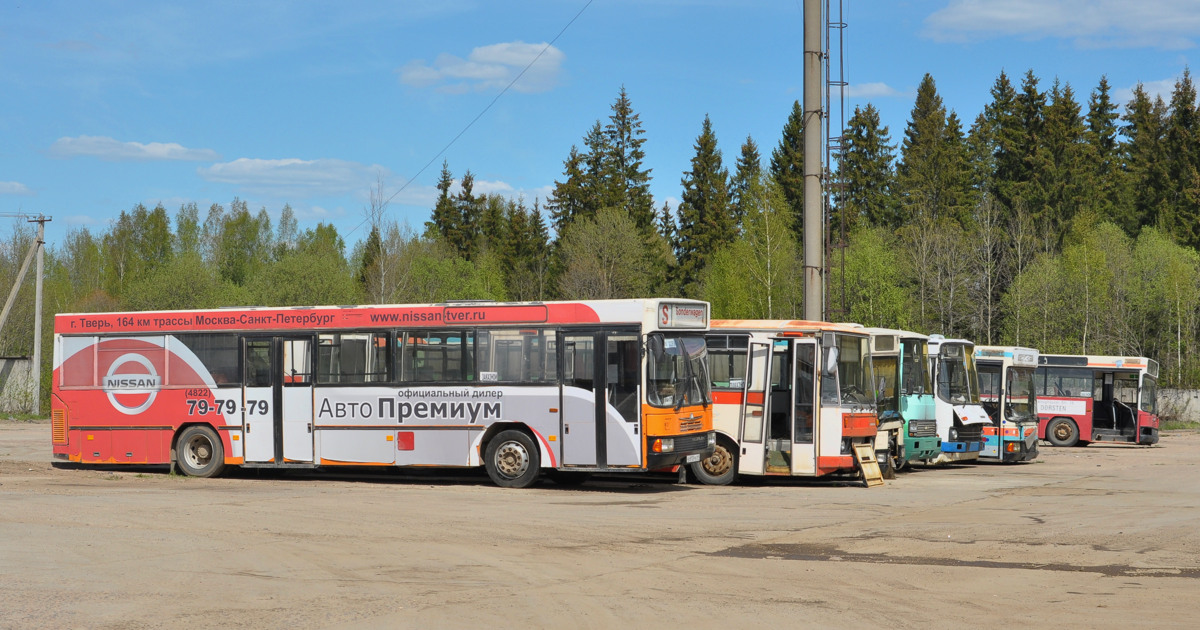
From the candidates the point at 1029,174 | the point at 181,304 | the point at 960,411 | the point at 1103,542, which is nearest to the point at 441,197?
the point at 181,304

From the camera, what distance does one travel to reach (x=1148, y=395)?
34.8 m

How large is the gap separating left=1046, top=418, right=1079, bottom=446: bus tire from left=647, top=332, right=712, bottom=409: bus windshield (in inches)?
864

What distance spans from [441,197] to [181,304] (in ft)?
84.7

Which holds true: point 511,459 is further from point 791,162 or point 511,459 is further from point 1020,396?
point 791,162

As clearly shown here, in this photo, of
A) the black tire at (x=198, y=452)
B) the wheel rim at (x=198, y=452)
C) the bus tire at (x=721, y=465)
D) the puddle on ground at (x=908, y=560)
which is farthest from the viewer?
the wheel rim at (x=198, y=452)

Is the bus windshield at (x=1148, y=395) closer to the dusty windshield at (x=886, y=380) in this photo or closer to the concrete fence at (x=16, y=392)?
the dusty windshield at (x=886, y=380)

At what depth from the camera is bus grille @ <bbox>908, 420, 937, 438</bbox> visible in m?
21.8

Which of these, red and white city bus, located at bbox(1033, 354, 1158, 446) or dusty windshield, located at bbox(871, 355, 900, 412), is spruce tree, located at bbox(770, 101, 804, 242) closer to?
red and white city bus, located at bbox(1033, 354, 1158, 446)

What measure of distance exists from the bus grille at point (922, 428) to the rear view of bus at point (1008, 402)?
3.26 m

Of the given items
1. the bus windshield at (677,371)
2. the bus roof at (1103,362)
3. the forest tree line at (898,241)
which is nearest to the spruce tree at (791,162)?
the forest tree line at (898,241)

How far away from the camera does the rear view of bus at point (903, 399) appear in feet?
67.1

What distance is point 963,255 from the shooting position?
A: 6247cm

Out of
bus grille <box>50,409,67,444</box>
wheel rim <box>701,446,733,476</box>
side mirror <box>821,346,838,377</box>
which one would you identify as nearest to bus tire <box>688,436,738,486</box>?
wheel rim <box>701,446,733,476</box>

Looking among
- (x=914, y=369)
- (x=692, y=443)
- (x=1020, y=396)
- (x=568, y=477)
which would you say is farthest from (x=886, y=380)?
(x=1020, y=396)
